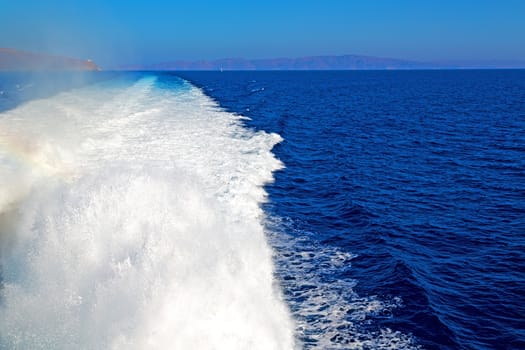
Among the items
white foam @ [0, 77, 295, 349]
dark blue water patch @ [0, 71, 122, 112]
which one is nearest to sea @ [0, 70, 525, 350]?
white foam @ [0, 77, 295, 349]

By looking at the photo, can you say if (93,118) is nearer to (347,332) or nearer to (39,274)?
(39,274)

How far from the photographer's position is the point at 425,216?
19.7 m

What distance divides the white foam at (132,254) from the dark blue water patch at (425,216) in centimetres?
245

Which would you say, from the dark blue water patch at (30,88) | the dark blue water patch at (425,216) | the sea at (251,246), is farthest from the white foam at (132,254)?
the dark blue water patch at (30,88)

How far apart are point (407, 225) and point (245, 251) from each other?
26.1ft

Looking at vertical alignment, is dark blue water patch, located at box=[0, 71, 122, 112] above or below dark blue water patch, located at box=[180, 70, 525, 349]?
above

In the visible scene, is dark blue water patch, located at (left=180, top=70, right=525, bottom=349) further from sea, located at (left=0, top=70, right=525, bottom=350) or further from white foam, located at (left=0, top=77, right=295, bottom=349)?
white foam, located at (left=0, top=77, right=295, bottom=349)

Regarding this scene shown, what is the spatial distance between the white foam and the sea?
0.18 ft

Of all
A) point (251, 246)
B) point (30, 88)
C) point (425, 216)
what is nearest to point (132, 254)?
point (251, 246)

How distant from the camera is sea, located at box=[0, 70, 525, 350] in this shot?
34.8 feet

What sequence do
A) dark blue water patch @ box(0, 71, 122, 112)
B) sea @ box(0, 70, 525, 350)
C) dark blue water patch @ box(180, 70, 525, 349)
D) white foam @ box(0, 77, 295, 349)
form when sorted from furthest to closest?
dark blue water patch @ box(0, 71, 122, 112)
dark blue water patch @ box(180, 70, 525, 349)
sea @ box(0, 70, 525, 350)
white foam @ box(0, 77, 295, 349)

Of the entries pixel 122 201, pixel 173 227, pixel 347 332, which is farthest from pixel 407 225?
pixel 122 201

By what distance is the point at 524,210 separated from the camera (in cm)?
2012

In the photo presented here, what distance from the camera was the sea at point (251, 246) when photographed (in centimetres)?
1062
